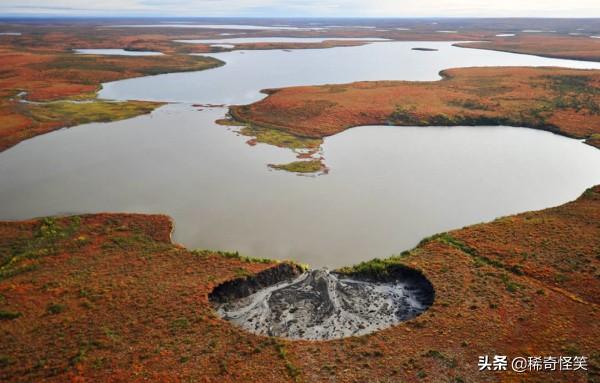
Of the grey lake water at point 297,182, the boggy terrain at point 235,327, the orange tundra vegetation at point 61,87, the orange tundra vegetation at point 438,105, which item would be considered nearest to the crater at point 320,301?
the boggy terrain at point 235,327

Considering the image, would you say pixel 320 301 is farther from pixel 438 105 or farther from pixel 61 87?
pixel 61 87

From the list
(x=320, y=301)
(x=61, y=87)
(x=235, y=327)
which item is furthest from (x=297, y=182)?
(x=61, y=87)

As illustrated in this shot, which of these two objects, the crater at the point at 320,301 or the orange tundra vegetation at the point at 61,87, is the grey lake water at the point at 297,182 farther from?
the orange tundra vegetation at the point at 61,87

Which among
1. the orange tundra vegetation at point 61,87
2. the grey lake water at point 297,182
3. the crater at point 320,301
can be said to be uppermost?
the orange tundra vegetation at point 61,87

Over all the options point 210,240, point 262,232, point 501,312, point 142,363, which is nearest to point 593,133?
point 501,312

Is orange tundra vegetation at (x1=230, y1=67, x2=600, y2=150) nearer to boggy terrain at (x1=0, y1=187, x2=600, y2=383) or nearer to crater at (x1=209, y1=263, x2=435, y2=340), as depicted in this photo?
boggy terrain at (x1=0, y1=187, x2=600, y2=383)

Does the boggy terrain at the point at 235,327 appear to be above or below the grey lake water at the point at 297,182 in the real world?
below

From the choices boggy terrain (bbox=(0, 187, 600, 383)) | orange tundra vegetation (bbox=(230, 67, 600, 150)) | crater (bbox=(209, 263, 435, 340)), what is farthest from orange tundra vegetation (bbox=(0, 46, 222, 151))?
crater (bbox=(209, 263, 435, 340))
